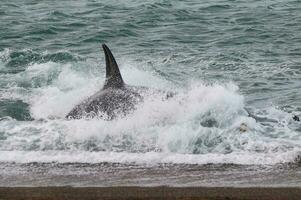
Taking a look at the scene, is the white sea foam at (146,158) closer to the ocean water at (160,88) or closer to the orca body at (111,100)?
the ocean water at (160,88)

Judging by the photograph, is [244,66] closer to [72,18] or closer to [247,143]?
[247,143]

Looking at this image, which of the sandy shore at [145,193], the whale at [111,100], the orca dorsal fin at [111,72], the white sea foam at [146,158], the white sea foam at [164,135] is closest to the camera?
the sandy shore at [145,193]

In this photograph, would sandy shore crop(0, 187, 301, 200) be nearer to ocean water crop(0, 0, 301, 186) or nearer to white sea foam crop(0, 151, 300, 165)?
ocean water crop(0, 0, 301, 186)

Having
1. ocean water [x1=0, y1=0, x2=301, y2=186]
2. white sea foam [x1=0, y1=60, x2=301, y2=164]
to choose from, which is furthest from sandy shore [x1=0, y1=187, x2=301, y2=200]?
white sea foam [x1=0, y1=60, x2=301, y2=164]

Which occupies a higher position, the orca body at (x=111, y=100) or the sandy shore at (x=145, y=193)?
the sandy shore at (x=145, y=193)

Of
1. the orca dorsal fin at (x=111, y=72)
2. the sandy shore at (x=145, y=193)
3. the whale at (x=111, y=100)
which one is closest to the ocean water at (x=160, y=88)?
the whale at (x=111, y=100)

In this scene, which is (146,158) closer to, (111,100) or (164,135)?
(164,135)

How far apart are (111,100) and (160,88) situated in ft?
10.6

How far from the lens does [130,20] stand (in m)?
27.8

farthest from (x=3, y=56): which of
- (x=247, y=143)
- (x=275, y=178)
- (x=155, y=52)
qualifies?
(x=275, y=178)

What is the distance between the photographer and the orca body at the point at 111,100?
14688mm

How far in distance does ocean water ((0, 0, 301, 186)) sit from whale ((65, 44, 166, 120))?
27cm

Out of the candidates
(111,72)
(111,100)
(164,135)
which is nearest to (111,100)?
(111,100)

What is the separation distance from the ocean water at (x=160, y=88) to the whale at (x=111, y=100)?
10.7 inches
